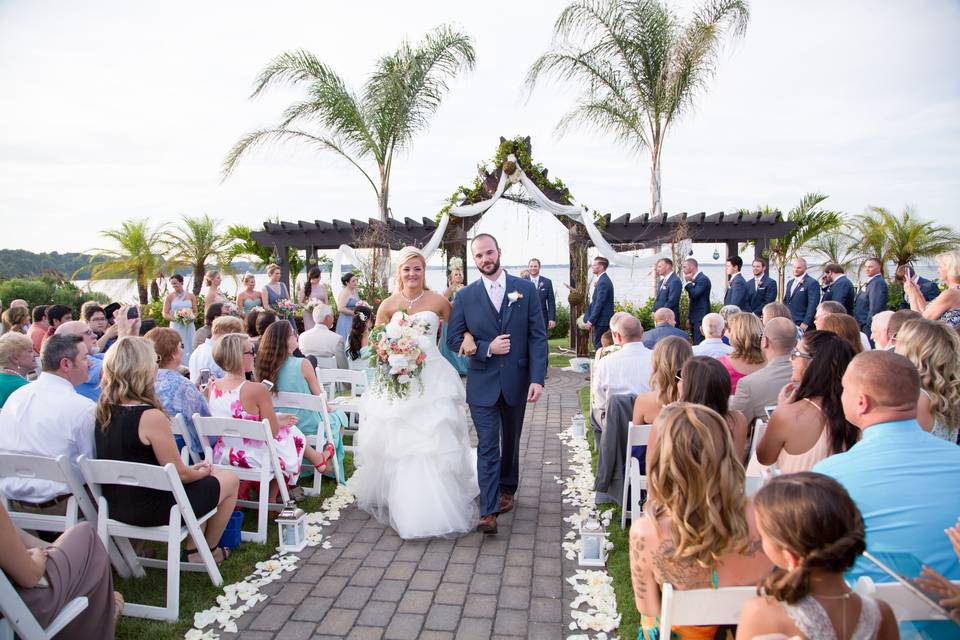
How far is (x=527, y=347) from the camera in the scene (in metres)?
4.34

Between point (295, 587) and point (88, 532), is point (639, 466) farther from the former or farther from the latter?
point (88, 532)

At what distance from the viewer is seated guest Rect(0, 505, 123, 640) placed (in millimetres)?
2248

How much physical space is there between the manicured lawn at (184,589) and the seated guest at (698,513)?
2.51 meters

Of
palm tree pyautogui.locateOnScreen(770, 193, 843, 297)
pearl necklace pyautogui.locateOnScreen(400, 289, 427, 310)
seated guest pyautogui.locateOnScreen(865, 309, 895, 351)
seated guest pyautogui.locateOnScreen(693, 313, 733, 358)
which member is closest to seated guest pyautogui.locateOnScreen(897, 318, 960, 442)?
seated guest pyautogui.locateOnScreen(865, 309, 895, 351)

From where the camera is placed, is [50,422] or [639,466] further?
[639,466]

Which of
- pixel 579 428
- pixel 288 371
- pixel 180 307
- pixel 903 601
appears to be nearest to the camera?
pixel 903 601

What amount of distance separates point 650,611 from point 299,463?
316 cm

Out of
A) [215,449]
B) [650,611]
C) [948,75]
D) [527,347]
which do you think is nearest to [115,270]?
[215,449]

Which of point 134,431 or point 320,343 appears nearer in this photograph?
point 134,431

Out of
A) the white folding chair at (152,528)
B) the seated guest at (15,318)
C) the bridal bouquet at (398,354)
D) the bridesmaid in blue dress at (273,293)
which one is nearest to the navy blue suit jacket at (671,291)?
the bridesmaid in blue dress at (273,293)

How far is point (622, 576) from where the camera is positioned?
137 inches

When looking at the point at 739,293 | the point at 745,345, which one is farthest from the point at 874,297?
the point at 745,345

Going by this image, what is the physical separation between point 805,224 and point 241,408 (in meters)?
16.9

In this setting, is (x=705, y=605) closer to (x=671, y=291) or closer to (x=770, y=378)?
(x=770, y=378)
